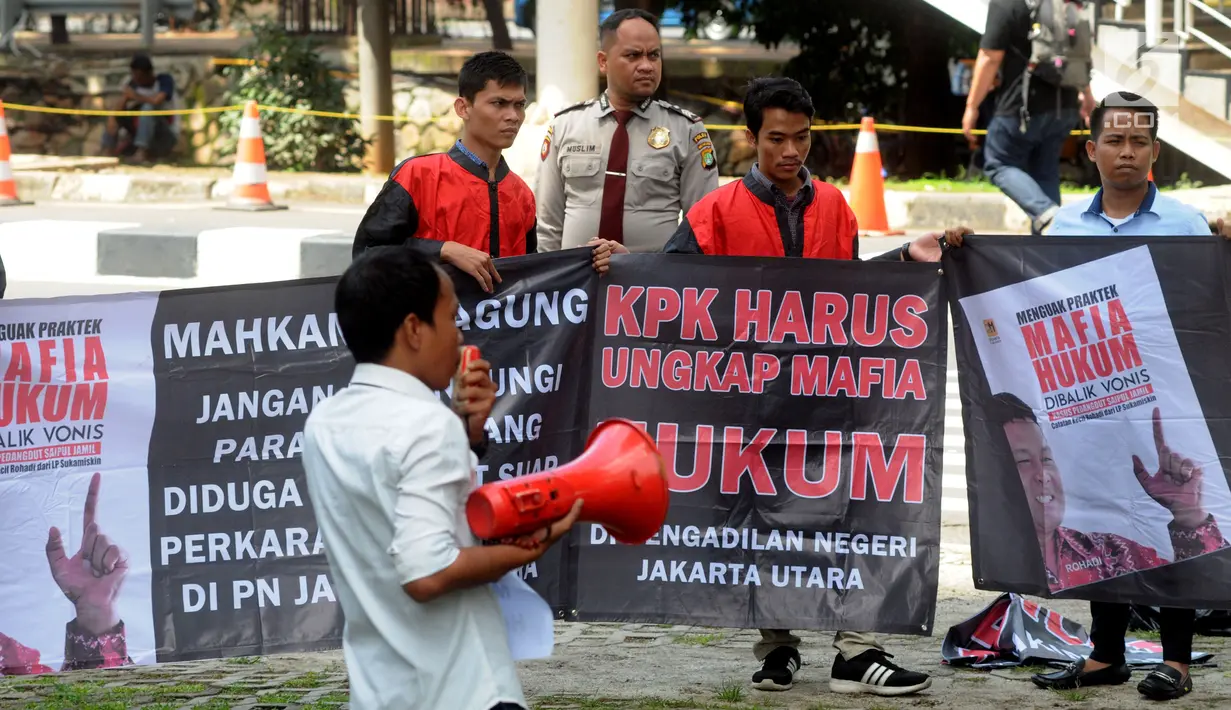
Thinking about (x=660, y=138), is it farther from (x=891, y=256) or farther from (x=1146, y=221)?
(x=1146, y=221)

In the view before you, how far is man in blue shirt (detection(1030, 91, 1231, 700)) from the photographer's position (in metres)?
4.72

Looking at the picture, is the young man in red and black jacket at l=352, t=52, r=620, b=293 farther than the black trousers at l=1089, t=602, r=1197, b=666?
Yes

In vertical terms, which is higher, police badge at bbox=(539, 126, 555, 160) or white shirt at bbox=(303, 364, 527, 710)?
police badge at bbox=(539, 126, 555, 160)

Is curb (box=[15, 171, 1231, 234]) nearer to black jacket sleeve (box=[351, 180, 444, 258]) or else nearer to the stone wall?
the stone wall

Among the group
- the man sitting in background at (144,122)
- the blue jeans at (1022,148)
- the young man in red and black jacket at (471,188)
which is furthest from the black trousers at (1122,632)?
the man sitting in background at (144,122)

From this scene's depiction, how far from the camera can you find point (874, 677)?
15.5 feet

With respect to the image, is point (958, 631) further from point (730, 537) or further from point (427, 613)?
point (427, 613)

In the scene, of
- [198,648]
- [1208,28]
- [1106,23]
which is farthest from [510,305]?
[1208,28]

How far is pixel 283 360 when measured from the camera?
4.70m

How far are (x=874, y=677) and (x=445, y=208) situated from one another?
177 cm

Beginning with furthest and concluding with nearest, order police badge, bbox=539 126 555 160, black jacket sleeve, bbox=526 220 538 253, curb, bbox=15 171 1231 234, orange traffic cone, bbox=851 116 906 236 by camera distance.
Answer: curb, bbox=15 171 1231 234
orange traffic cone, bbox=851 116 906 236
police badge, bbox=539 126 555 160
black jacket sleeve, bbox=526 220 538 253

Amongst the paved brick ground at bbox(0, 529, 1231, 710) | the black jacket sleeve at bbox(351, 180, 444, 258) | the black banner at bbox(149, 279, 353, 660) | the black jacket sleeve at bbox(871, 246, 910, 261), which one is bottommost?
the paved brick ground at bbox(0, 529, 1231, 710)

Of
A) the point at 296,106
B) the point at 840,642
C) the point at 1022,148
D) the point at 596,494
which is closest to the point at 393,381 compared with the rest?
the point at 596,494

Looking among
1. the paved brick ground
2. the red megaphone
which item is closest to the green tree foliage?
the paved brick ground
